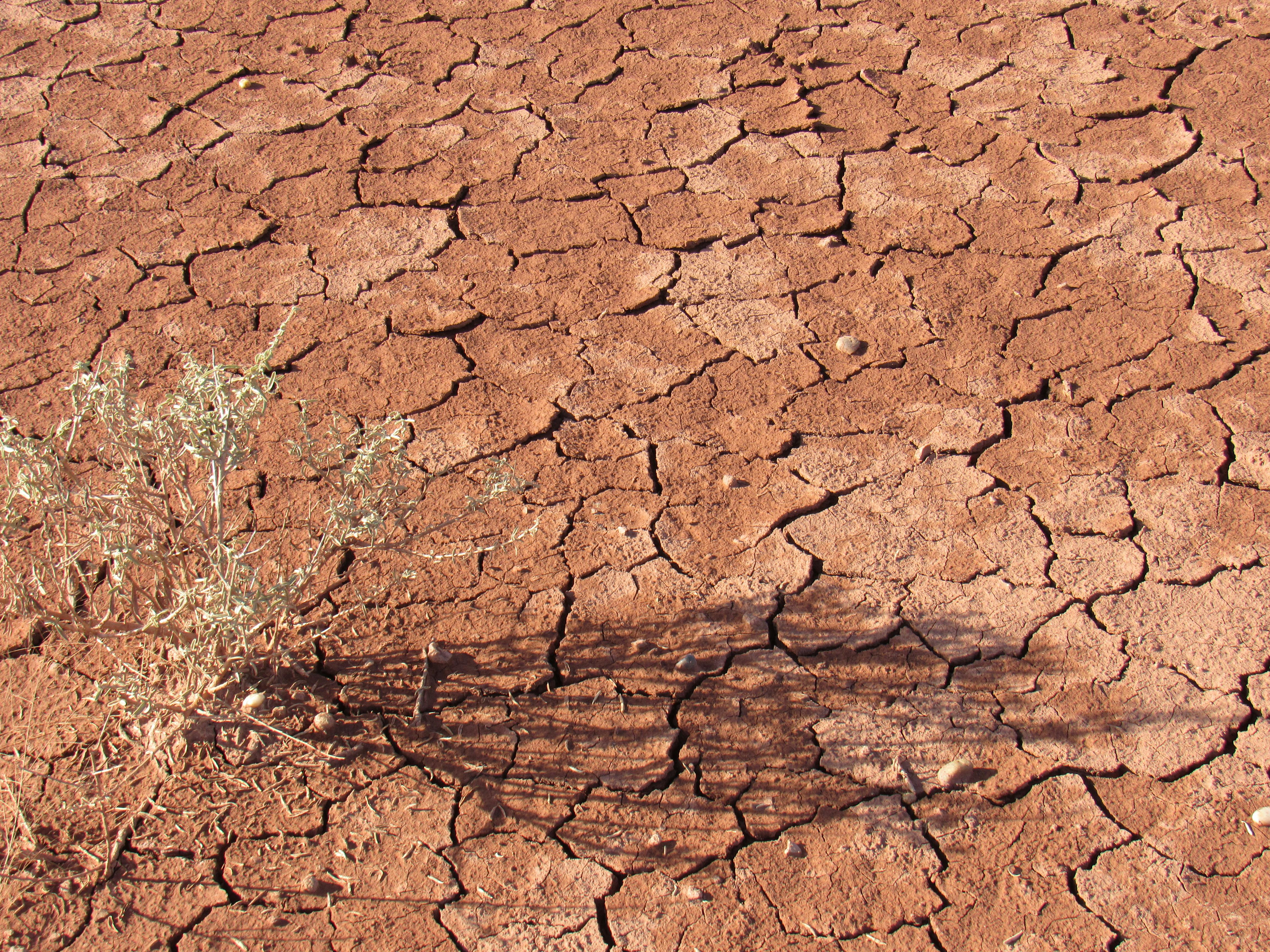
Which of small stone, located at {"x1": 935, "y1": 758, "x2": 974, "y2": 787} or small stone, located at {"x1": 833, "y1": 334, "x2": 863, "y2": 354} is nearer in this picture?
small stone, located at {"x1": 935, "y1": 758, "x2": 974, "y2": 787}

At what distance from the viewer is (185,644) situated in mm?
2611

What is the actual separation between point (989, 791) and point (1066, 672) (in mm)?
405

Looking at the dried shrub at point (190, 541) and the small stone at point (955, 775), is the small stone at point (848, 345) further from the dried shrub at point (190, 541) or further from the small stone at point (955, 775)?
the small stone at point (955, 775)

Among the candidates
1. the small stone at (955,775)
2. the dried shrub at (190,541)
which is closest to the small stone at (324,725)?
the dried shrub at (190,541)

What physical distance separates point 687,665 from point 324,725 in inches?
33.7

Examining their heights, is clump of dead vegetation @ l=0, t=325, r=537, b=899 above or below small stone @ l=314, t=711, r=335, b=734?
above

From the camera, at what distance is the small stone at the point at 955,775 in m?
2.46

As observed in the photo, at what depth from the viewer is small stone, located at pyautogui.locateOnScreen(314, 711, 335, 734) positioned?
257 cm

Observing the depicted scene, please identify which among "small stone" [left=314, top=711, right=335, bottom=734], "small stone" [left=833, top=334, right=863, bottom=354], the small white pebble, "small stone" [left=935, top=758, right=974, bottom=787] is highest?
"small stone" [left=833, top=334, right=863, bottom=354]

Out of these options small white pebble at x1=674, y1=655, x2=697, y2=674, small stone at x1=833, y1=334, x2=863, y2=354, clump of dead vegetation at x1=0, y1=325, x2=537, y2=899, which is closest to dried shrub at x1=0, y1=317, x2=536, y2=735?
clump of dead vegetation at x1=0, y1=325, x2=537, y2=899

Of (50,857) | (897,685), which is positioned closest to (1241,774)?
(897,685)

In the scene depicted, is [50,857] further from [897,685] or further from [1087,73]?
[1087,73]

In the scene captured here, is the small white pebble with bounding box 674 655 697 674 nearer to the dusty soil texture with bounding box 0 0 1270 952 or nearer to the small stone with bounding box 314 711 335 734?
the dusty soil texture with bounding box 0 0 1270 952

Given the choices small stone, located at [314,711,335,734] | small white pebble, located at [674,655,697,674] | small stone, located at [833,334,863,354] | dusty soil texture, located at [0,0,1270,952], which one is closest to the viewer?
dusty soil texture, located at [0,0,1270,952]
